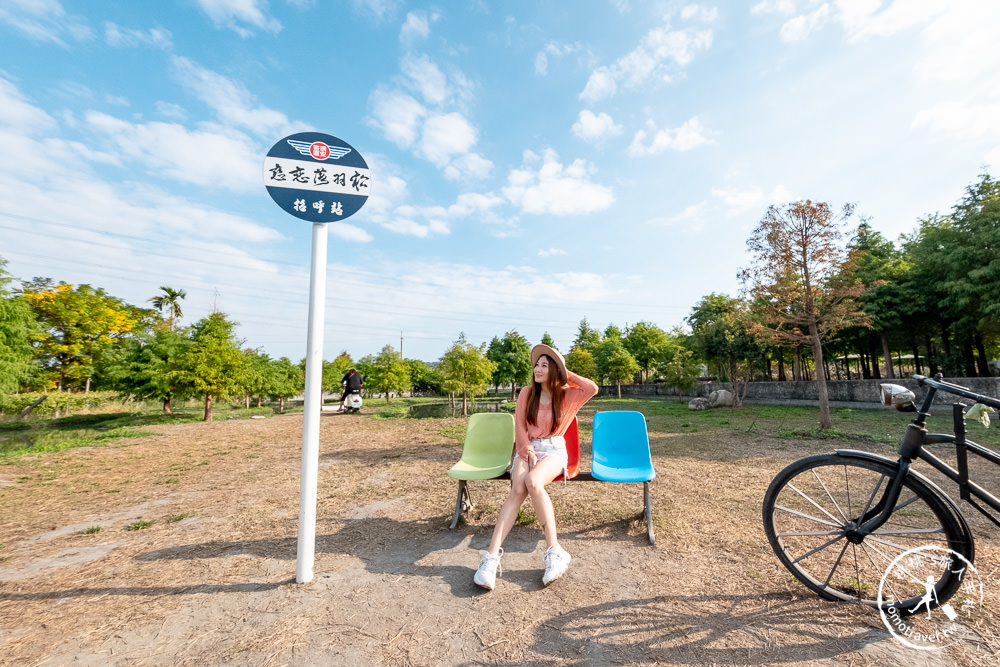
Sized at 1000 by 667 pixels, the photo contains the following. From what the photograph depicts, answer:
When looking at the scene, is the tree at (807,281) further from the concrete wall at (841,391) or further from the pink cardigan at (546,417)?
the pink cardigan at (546,417)

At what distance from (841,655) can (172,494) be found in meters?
7.11

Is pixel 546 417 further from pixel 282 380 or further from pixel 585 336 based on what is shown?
pixel 585 336

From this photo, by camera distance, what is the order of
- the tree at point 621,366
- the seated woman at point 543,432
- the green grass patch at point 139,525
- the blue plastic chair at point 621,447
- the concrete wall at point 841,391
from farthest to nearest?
the tree at point 621,366, the concrete wall at point 841,391, the green grass patch at point 139,525, the blue plastic chair at point 621,447, the seated woman at point 543,432

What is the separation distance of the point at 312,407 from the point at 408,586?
1.43 m

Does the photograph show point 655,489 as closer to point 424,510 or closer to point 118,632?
point 424,510

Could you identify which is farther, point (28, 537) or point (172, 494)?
point (172, 494)

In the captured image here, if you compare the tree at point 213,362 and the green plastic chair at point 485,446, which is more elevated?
the tree at point 213,362

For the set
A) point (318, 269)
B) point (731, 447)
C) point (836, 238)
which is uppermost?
point (836, 238)

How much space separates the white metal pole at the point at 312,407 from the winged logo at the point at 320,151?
0.49m

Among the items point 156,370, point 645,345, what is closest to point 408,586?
point 156,370

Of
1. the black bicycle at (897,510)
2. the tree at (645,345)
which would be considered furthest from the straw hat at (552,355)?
the tree at (645,345)

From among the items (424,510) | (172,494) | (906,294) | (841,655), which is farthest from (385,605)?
(906,294)

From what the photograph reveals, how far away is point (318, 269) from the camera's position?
292cm

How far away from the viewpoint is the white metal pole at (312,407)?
275 centimetres
